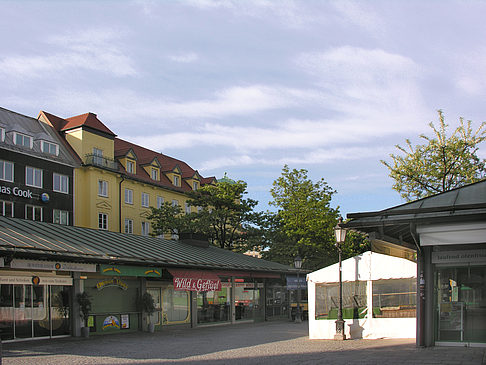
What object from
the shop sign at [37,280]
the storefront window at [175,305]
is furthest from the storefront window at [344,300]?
the shop sign at [37,280]

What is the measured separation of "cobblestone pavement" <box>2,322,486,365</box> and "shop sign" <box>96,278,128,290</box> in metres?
2.08

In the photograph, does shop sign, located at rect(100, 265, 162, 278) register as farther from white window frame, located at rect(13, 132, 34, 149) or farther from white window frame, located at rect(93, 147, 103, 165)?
white window frame, located at rect(93, 147, 103, 165)

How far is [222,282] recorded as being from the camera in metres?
29.4

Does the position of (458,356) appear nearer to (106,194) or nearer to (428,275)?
(428,275)

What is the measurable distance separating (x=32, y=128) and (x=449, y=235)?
39.5 meters

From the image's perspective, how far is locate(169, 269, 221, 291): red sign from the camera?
2455 cm

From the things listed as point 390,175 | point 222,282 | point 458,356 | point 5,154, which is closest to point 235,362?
point 458,356

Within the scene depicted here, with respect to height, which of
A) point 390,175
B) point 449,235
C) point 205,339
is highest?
point 390,175

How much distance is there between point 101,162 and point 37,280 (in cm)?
2953

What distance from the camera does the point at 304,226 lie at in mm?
39812

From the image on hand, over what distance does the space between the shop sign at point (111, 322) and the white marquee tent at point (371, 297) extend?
800cm

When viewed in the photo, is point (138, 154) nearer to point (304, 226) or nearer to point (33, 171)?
point (33, 171)

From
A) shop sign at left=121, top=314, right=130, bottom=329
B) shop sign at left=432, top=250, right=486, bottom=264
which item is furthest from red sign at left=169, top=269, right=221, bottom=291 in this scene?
shop sign at left=432, top=250, right=486, bottom=264


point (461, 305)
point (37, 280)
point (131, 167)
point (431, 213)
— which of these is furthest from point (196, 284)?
point (131, 167)
